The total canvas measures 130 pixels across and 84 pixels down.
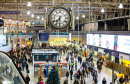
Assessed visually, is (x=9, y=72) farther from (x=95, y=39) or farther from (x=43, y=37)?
(x=43, y=37)

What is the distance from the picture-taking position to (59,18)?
6695 millimetres

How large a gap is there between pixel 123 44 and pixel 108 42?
11.9ft

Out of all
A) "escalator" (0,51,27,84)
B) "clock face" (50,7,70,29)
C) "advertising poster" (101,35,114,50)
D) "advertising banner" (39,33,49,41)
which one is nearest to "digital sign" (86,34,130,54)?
"advertising poster" (101,35,114,50)

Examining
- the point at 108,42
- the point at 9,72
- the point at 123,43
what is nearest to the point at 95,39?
the point at 108,42

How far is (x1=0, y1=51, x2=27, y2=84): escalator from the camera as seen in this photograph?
26.1 feet

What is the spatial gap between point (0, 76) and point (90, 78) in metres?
9.67

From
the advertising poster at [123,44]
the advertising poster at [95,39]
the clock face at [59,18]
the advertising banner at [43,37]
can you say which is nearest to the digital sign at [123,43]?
the advertising poster at [123,44]

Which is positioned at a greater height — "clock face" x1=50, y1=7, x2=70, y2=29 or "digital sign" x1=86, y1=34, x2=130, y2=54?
"clock face" x1=50, y1=7, x2=70, y2=29

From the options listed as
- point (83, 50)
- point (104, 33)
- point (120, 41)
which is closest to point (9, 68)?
point (120, 41)

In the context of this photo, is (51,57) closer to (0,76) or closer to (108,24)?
(0,76)

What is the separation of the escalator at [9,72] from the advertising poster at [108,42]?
14.3 m

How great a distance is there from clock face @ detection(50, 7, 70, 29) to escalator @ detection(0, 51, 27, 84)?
2818mm

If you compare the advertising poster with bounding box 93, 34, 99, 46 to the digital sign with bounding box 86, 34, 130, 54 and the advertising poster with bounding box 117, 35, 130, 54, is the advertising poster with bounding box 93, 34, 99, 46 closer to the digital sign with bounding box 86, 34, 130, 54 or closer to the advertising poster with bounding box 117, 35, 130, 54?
the digital sign with bounding box 86, 34, 130, 54

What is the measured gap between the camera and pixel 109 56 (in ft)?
71.1
